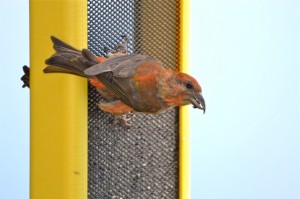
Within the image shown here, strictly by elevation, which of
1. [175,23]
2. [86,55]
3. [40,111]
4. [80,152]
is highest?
[175,23]

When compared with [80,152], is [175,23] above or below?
above

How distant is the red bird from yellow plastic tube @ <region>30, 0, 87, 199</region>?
0.32 feet

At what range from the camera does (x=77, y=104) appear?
3.25m

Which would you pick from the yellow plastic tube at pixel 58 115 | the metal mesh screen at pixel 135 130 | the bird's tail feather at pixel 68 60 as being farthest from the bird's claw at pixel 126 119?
the bird's tail feather at pixel 68 60

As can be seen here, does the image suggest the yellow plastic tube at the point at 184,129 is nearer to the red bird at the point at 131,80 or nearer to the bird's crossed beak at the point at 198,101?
the red bird at the point at 131,80

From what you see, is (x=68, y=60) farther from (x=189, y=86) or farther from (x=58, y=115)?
(x=189, y=86)

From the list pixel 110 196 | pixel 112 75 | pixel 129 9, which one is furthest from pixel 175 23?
pixel 110 196

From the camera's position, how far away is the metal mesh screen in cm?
347

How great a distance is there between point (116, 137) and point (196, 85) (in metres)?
0.58

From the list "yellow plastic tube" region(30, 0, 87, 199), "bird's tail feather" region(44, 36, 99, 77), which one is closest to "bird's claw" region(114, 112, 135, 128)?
"yellow plastic tube" region(30, 0, 87, 199)

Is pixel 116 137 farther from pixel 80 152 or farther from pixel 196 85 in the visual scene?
pixel 196 85

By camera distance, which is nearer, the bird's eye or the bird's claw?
the bird's eye

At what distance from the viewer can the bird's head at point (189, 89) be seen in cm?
328

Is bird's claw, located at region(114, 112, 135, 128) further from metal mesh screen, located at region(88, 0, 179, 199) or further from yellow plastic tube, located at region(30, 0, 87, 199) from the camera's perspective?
yellow plastic tube, located at region(30, 0, 87, 199)
